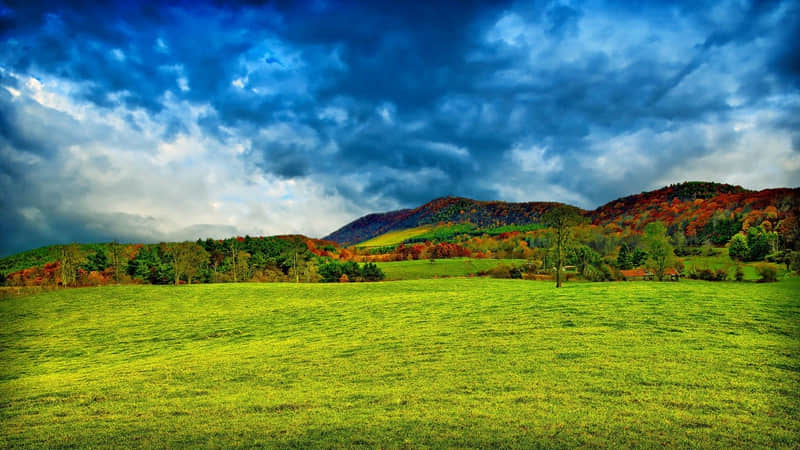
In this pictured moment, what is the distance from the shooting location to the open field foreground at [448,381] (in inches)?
356

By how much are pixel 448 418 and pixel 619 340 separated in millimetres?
11857

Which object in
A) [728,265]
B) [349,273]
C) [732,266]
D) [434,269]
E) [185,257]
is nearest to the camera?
[732,266]

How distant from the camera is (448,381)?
42.0ft

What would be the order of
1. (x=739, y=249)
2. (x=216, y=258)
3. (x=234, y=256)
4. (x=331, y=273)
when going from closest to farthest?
(x=739, y=249), (x=234, y=256), (x=331, y=273), (x=216, y=258)

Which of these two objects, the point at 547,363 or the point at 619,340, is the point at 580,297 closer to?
the point at 619,340

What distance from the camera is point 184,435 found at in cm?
966

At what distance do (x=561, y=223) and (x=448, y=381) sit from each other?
132 ft

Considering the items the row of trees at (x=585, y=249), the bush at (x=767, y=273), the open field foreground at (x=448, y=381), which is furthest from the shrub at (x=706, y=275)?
the open field foreground at (x=448, y=381)

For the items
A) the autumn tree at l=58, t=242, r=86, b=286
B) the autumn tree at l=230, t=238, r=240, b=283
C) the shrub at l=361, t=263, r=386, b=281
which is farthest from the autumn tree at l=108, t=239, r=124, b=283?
the shrub at l=361, t=263, r=386, b=281

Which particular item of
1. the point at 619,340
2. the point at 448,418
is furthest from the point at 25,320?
A: the point at 619,340

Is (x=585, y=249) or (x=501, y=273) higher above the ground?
(x=585, y=249)

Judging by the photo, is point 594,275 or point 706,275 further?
point 594,275

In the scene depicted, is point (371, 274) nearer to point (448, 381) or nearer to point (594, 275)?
point (594, 275)

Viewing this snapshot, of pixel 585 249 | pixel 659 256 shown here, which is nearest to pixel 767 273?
pixel 659 256
